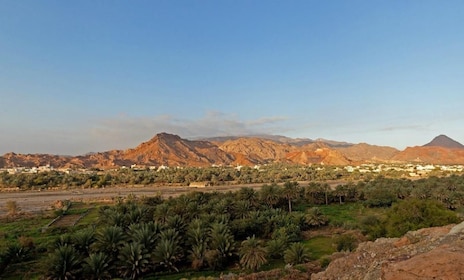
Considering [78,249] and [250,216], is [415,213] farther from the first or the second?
[78,249]

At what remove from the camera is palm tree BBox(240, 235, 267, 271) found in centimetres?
1883

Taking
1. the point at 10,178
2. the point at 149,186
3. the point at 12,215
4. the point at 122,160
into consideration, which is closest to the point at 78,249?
the point at 12,215

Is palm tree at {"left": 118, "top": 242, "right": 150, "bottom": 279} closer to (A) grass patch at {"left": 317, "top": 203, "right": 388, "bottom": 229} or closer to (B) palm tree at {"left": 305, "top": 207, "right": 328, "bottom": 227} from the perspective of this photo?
(B) palm tree at {"left": 305, "top": 207, "right": 328, "bottom": 227}

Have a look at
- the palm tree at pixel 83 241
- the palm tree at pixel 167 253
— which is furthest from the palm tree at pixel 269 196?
the palm tree at pixel 83 241

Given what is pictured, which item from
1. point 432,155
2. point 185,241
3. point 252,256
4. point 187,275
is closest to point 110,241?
point 185,241

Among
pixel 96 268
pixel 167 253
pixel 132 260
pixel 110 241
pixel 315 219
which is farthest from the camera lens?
pixel 315 219

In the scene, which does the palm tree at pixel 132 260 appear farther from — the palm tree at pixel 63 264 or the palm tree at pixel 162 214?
the palm tree at pixel 162 214

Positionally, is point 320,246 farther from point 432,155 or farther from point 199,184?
point 432,155

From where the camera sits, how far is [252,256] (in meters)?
19.0

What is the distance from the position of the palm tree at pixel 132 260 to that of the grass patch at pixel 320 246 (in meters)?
10.5

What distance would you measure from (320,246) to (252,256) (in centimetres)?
768

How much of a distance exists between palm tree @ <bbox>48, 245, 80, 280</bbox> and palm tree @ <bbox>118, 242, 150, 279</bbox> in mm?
2318

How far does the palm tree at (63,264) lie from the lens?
16.7m

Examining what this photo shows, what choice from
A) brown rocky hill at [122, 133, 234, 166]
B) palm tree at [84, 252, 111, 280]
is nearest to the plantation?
palm tree at [84, 252, 111, 280]
